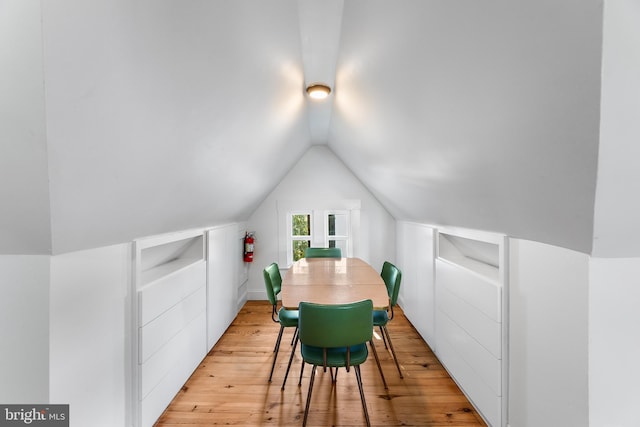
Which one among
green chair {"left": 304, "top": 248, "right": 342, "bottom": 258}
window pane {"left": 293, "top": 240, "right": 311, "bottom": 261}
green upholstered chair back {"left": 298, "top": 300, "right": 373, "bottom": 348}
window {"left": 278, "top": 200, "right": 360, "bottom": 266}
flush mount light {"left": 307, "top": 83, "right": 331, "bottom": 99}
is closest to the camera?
green upholstered chair back {"left": 298, "top": 300, "right": 373, "bottom": 348}

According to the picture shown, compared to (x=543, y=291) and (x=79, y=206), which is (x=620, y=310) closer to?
(x=543, y=291)

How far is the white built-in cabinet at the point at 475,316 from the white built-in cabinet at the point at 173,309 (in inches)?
90.0

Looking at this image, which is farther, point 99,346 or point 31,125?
point 99,346

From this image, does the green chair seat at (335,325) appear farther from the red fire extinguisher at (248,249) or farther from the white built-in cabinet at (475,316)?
the red fire extinguisher at (248,249)

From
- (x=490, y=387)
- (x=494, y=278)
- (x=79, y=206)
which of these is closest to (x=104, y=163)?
(x=79, y=206)

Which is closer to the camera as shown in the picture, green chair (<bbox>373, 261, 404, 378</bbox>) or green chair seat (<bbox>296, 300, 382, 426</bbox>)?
green chair seat (<bbox>296, 300, 382, 426</bbox>)

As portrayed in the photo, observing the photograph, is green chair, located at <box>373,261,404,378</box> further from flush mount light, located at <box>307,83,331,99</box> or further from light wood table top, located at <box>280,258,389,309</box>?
flush mount light, located at <box>307,83,331,99</box>

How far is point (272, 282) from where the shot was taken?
2.83 metres

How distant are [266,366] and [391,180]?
2307mm

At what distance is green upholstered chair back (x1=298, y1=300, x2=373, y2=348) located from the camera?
1.67 meters

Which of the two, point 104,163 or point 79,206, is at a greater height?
point 104,163

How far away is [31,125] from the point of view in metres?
0.82

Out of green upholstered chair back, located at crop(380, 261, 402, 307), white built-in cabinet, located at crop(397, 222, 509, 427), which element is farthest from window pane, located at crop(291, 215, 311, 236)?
green upholstered chair back, located at crop(380, 261, 402, 307)

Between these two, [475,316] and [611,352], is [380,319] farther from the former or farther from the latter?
[611,352]
